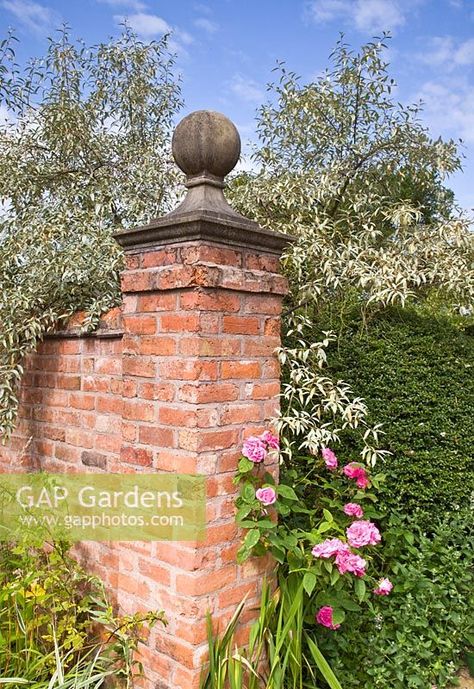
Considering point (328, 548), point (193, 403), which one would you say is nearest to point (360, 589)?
point (328, 548)

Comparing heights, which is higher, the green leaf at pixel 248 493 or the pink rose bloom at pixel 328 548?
the green leaf at pixel 248 493

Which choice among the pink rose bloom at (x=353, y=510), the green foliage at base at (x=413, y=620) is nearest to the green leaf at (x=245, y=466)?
the pink rose bloom at (x=353, y=510)

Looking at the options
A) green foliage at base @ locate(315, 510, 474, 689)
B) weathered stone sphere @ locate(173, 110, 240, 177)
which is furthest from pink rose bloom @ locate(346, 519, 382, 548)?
weathered stone sphere @ locate(173, 110, 240, 177)

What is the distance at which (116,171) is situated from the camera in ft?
10.9

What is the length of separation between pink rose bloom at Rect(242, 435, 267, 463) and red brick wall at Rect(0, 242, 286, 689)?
0.17ft

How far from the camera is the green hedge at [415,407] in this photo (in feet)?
9.04

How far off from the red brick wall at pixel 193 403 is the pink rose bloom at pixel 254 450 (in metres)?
0.05

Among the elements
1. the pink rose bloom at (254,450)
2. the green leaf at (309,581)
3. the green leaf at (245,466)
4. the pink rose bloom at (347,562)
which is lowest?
the green leaf at (309,581)

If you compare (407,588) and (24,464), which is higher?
(24,464)

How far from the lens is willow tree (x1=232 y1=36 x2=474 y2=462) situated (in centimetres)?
258

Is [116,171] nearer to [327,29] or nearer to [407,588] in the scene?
[327,29]

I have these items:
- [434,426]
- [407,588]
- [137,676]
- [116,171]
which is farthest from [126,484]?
[116,171]

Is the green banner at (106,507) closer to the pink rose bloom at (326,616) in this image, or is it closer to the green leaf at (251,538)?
the green leaf at (251,538)

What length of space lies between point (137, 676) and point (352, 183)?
9.36 ft
